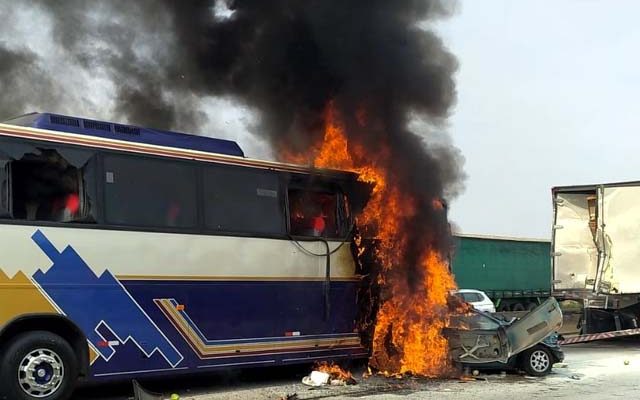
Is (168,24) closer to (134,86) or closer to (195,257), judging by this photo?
(134,86)

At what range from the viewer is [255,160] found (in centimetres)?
941

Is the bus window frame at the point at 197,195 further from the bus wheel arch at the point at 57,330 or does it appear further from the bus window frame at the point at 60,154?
the bus wheel arch at the point at 57,330

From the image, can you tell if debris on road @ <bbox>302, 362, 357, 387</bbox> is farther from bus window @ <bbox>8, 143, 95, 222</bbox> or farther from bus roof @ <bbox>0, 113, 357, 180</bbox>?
bus window @ <bbox>8, 143, 95, 222</bbox>

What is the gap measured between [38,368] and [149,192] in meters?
2.31

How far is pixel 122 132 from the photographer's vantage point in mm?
8539

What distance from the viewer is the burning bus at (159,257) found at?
7.31 m

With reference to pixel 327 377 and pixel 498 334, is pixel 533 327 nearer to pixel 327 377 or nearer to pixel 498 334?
pixel 498 334

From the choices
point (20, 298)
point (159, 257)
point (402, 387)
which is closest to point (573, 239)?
point (402, 387)

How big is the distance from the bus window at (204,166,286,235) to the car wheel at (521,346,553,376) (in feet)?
14.2

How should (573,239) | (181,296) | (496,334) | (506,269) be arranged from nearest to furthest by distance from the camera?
(181,296)
(496,334)
(573,239)
(506,269)

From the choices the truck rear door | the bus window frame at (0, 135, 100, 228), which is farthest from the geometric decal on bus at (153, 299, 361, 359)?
the truck rear door

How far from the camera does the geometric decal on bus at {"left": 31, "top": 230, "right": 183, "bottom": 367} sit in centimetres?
740

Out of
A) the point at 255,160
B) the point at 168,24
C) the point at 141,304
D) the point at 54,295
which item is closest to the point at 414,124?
the point at 255,160

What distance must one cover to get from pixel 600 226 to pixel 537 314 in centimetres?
571
